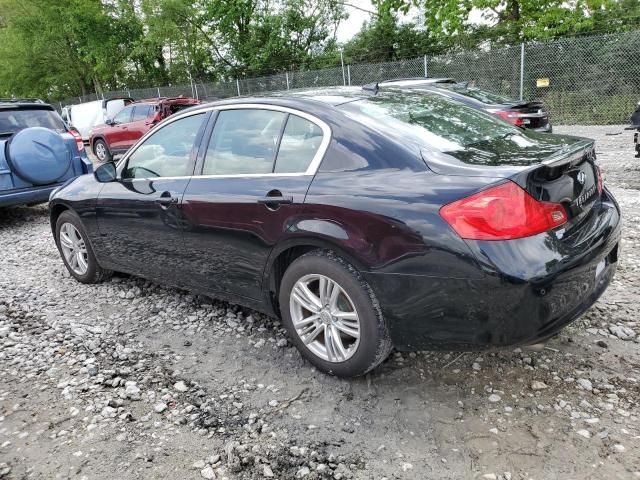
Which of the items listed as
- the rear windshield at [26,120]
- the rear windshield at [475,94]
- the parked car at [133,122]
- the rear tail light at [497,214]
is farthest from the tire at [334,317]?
the parked car at [133,122]

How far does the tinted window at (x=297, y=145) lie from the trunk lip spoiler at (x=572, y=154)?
1.22m

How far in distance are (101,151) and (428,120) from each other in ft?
53.8

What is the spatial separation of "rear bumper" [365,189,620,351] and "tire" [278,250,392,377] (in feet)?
0.32

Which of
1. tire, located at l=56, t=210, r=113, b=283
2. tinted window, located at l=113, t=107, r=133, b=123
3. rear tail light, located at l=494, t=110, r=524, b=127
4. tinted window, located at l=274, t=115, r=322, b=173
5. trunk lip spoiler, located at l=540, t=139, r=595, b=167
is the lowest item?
tire, located at l=56, t=210, r=113, b=283

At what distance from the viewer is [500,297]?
2316 mm

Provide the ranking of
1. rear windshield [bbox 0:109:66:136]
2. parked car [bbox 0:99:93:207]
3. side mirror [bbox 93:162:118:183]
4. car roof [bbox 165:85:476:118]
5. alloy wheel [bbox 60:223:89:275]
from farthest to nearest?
rear windshield [bbox 0:109:66:136]
parked car [bbox 0:99:93:207]
alloy wheel [bbox 60:223:89:275]
side mirror [bbox 93:162:118:183]
car roof [bbox 165:85:476:118]

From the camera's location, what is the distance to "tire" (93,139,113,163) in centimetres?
1669

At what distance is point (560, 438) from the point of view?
2.40 m

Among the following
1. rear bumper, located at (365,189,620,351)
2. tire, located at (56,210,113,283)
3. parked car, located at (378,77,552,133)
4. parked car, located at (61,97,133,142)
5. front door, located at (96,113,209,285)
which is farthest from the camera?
parked car, located at (61,97,133,142)

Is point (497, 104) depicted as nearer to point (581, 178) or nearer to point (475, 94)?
point (475, 94)

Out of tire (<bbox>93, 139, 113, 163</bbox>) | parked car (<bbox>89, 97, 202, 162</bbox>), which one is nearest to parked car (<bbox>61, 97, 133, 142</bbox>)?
tire (<bbox>93, 139, 113, 163</bbox>)

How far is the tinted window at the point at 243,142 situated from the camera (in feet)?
10.5

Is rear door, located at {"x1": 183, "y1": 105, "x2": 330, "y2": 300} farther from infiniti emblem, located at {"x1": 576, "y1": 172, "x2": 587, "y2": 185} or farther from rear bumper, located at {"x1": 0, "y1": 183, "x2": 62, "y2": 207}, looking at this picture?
rear bumper, located at {"x1": 0, "y1": 183, "x2": 62, "y2": 207}

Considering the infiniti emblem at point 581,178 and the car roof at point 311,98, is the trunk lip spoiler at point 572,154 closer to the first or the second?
the infiniti emblem at point 581,178
